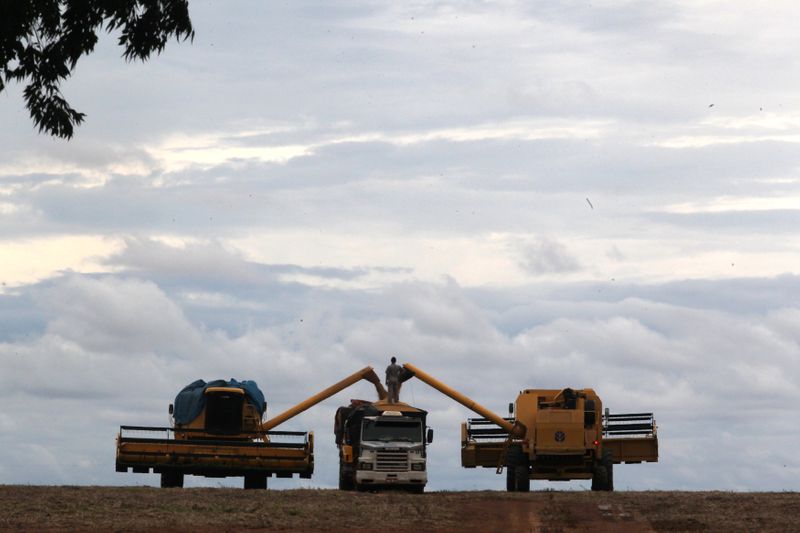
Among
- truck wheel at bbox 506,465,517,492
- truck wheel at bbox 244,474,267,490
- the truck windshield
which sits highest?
the truck windshield

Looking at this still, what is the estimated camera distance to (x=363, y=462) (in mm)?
41062

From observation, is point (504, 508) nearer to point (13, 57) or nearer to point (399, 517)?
point (399, 517)

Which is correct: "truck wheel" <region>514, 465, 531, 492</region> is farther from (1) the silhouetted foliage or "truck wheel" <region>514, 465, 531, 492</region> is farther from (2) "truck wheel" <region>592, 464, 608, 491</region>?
(1) the silhouetted foliage

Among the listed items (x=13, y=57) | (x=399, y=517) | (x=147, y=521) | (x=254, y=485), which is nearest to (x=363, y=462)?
(x=254, y=485)

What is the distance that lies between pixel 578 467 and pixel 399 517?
14.0 meters

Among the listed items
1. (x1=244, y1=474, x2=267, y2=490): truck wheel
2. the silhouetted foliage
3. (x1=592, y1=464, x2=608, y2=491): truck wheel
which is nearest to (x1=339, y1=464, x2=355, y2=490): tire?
(x1=244, y1=474, x2=267, y2=490): truck wheel

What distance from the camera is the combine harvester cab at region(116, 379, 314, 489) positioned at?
4369cm

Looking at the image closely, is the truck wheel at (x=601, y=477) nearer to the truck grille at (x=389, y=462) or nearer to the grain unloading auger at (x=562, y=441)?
the grain unloading auger at (x=562, y=441)

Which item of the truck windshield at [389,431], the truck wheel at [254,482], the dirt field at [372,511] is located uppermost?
the truck windshield at [389,431]

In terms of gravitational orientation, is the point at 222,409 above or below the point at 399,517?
above

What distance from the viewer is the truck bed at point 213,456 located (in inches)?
1719

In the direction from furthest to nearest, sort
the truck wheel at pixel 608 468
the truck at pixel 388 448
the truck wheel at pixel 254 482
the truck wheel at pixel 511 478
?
the truck wheel at pixel 254 482
the truck wheel at pixel 511 478
the truck wheel at pixel 608 468
the truck at pixel 388 448

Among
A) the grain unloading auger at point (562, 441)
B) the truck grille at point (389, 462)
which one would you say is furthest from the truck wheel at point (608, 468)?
the truck grille at point (389, 462)

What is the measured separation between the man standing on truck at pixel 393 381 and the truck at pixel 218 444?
130 inches
